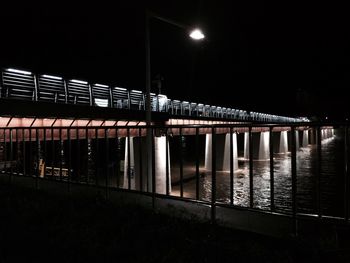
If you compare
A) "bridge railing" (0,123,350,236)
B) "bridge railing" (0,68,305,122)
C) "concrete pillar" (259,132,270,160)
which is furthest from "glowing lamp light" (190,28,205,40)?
"concrete pillar" (259,132,270,160)

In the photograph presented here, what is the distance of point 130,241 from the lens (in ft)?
13.2

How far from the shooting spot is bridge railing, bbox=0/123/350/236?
4.59 m

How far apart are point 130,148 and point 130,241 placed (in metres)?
3.19

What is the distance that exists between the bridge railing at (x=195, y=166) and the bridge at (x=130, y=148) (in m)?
0.02

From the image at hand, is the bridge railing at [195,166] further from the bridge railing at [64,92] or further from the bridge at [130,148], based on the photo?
the bridge railing at [64,92]

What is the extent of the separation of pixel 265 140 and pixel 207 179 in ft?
92.4

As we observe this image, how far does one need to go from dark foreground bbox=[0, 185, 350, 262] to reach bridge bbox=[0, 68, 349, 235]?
0.48 meters

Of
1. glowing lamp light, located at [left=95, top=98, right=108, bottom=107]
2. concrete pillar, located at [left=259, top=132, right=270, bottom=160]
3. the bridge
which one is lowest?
concrete pillar, located at [left=259, top=132, right=270, bottom=160]

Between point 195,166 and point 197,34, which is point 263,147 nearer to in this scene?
point 197,34

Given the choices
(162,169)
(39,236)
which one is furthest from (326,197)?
(39,236)

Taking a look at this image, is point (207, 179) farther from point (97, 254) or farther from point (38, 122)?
point (97, 254)

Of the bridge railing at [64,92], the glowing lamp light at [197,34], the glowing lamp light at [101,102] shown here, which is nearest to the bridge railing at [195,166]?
the bridge railing at [64,92]

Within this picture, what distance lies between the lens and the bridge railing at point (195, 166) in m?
4.59

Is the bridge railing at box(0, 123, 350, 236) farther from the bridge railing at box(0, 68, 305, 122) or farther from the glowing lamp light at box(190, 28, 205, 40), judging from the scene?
the glowing lamp light at box(190, 28, 205, 40)
